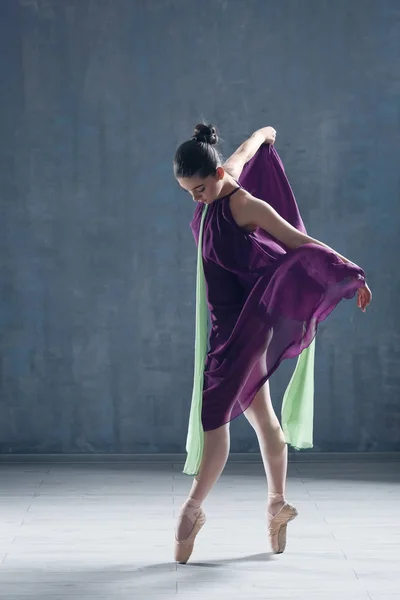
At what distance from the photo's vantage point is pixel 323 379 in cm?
409

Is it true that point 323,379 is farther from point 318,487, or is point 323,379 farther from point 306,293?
point 306,293

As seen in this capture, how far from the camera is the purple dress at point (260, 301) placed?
2.53 meters

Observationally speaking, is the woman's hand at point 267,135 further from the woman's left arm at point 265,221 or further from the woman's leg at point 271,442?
the woman's leg at point 271,442

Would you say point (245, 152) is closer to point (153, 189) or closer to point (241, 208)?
point (241, 208)

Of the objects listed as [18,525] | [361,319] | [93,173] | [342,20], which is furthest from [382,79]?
[18,525]

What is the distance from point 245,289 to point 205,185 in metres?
0.32

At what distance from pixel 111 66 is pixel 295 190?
3.10ft

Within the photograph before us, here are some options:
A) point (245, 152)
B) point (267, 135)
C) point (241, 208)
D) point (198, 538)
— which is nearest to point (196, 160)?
point (241, 208)

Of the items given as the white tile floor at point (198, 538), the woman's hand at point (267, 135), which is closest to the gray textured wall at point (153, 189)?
the white tile floor at point (198, 538)

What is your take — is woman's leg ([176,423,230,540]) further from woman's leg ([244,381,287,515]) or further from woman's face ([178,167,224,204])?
woman's face ([178,167,224,204])

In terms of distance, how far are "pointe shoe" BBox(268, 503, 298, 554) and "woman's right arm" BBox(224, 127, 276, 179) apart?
0.96 meters

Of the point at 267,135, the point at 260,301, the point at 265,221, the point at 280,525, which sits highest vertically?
the point at 267,135

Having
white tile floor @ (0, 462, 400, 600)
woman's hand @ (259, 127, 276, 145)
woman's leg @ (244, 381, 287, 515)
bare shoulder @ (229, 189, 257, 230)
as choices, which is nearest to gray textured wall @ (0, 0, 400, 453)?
white tile floor @ (0, 462, 400, 600)

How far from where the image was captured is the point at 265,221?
2504mm
